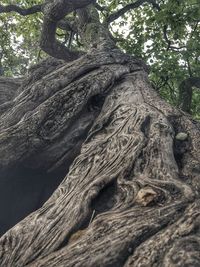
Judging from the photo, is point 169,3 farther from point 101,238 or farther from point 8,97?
point 101,238

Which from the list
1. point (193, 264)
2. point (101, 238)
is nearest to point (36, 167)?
point (101, 238)

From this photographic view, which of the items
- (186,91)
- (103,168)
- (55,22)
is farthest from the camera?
(186,91)

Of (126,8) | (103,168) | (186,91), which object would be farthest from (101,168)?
(126,8)

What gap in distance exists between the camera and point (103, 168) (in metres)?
5.54

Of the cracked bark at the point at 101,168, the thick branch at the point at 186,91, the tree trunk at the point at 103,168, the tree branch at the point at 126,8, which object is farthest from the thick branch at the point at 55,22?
the thick branch at the point at 186,91

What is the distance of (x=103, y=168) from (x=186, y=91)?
7.61m

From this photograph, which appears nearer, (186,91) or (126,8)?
(186,91)

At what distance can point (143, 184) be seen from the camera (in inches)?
183

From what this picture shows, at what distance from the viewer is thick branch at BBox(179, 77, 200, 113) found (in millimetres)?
12375

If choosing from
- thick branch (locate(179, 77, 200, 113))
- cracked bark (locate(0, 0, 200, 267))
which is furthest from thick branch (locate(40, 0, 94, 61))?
thick branch (locate(179, 77, 200, 113))

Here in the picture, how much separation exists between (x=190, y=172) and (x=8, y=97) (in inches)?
273

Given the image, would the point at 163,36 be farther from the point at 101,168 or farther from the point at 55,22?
the point at 101,168

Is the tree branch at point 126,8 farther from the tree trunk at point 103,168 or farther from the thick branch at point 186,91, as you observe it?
the tree trunk at point 103,168

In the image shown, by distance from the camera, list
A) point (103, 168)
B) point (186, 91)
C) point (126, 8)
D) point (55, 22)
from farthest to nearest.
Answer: point (126, 8) → point (186, 91) → point (55, 22) → point (103, 168)
